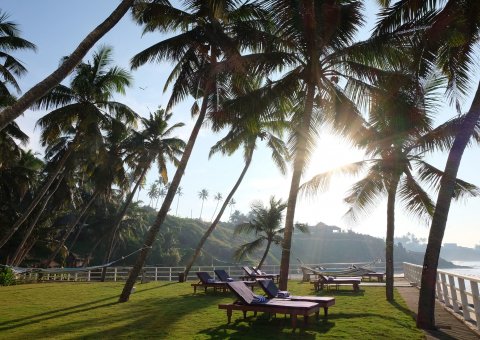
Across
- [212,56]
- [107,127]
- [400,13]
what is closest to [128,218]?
[107,127]

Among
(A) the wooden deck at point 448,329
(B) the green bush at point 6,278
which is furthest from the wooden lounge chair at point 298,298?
(B) the green bush at point 6,278

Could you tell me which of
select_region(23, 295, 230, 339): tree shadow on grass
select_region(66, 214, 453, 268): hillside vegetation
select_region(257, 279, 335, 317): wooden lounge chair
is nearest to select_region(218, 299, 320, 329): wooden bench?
select_region(257, 279, 335, 317): wooden lounge chair

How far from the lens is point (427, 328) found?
7305 mm

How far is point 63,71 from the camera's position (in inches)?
298

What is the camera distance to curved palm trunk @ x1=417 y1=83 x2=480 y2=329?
24.3 ft

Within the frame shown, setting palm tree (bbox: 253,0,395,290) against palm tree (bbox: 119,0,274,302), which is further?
palm tree (bbox: 119,0,274,302)

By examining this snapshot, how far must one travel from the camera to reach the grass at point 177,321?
690 cm

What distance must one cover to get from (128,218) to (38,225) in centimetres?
1090

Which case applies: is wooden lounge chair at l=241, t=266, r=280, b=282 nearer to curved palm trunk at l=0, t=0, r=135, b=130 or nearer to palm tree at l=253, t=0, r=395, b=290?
palm tree at l=253, t=0, r=395, b=290

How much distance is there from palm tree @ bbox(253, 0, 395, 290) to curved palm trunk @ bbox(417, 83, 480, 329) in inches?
126

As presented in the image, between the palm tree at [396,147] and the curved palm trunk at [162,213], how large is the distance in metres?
4.19

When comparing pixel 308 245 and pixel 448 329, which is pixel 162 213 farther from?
pixel 308 245

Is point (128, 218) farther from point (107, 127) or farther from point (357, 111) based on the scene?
point (357, 111)

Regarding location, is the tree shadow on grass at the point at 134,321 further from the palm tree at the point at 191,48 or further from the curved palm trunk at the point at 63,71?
the curved palm trunk at the point at 63,71
